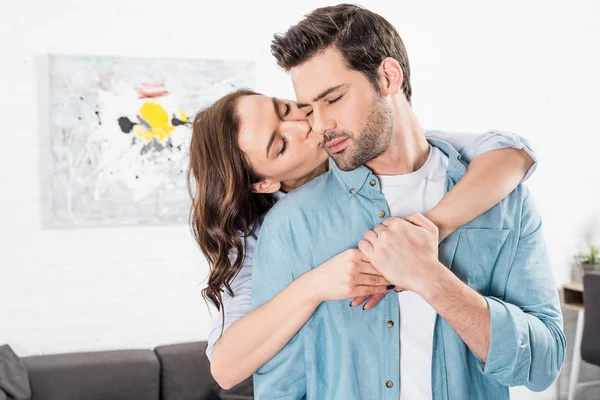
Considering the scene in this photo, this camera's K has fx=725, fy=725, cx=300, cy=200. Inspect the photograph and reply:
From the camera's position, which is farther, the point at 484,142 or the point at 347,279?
the point at 484,142

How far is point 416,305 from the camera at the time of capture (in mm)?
1579

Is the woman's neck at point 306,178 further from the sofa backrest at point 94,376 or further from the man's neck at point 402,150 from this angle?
the sofa backrest at point 94,376

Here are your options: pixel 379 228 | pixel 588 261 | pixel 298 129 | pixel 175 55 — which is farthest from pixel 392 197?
pixel 588 261

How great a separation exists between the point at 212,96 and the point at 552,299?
267 centimetres

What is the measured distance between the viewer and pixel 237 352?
163 centimetres

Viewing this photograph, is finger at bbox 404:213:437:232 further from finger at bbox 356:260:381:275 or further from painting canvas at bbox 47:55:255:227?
painting canvas at bbox 47:55:255:227

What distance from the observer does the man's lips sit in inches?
62.4

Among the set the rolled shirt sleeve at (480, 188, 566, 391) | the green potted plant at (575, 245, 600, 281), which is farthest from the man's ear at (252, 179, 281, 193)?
the green potted plant at (575, 245, 600, 281)

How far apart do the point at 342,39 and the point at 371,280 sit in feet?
1.74

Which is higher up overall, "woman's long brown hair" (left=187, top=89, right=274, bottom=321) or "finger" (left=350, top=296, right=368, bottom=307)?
"woman's long brown hair" (left=187, top=89, right=274, bottom=321)

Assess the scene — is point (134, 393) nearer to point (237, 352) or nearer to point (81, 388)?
point (81, 388)

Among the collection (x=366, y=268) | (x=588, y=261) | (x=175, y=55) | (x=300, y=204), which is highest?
(x=175, y=55)

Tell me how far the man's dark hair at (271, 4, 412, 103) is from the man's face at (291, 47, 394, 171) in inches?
0.7

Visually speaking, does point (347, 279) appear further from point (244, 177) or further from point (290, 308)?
point (244, 177)
